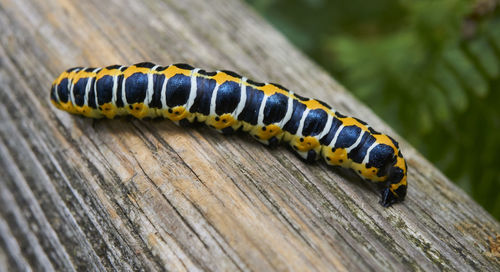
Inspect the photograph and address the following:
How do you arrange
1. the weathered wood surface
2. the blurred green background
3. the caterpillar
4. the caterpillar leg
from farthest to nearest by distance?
the blurred green background, the caterpillar, the caterpillar leg, the weathered wood surface

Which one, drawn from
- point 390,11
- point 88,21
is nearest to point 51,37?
point 88,21

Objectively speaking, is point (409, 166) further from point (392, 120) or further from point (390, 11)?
point (390, 11)

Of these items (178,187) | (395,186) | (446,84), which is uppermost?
(446,84)

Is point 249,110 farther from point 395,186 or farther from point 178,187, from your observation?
point 395,186

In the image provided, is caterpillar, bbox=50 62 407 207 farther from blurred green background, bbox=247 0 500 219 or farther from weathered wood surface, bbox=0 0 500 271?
blurred green background, bbox=247 0 500 219

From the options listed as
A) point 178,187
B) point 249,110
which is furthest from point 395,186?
point 178,187

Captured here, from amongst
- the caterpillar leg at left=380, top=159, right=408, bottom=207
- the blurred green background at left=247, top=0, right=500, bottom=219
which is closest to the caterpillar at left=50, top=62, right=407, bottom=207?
the caterpillar leg at left=380, top=159, right=408, bottom=207
